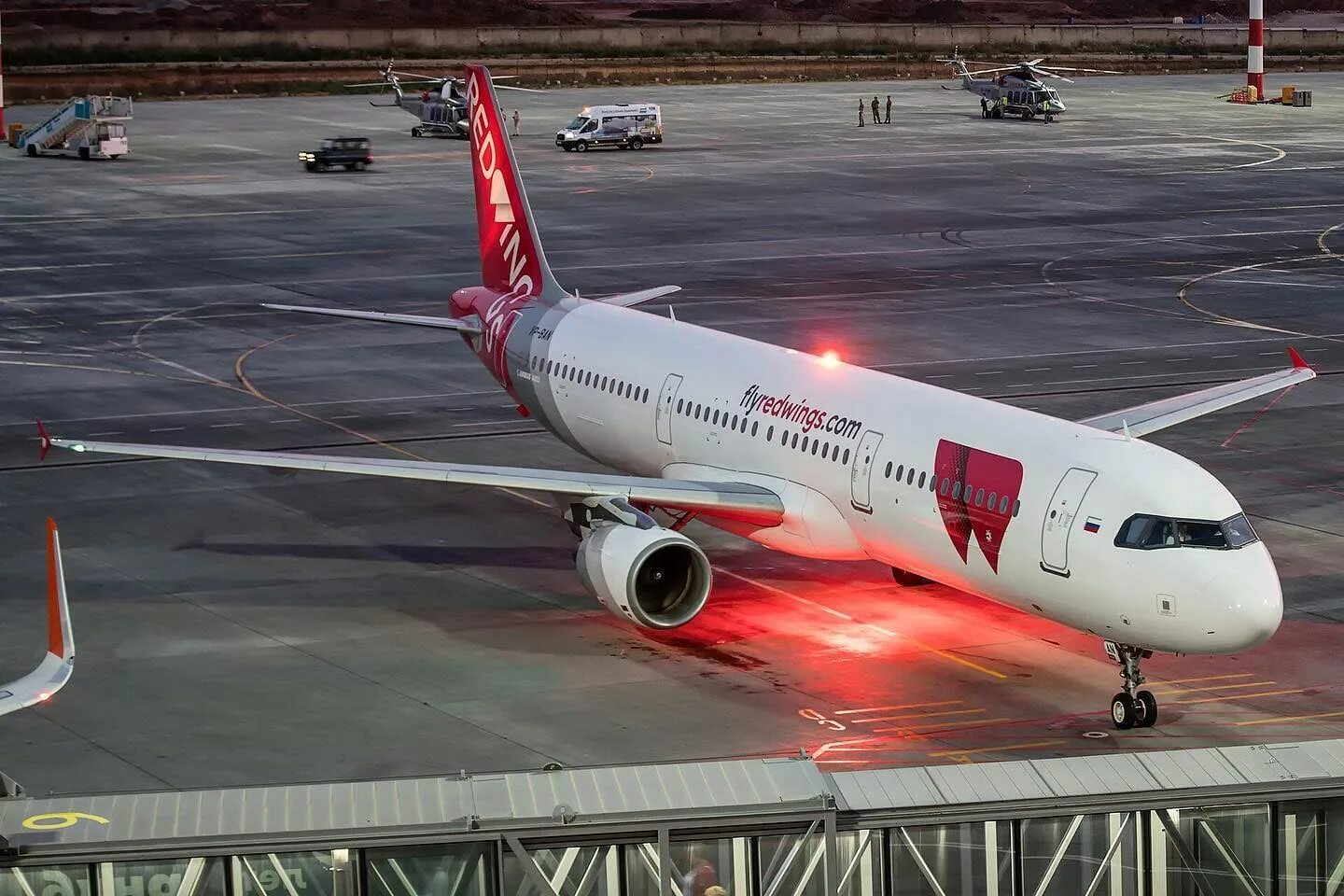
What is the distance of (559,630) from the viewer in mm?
33438

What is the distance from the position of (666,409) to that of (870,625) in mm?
6371

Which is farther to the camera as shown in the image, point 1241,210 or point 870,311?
point 1241,210

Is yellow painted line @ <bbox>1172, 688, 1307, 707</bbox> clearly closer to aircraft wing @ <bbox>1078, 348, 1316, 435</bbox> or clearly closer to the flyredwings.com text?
aircraft wing @ <bbox>1078, 348, 1316, 435</bbox>

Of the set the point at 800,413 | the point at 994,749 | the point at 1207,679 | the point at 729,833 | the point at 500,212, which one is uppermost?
the point at 500,212

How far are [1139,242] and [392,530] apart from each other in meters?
48.2

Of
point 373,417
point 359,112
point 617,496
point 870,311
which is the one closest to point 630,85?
point 359,112

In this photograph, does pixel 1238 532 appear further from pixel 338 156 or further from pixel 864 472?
pixel 338 156

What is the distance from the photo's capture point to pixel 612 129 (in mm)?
120625

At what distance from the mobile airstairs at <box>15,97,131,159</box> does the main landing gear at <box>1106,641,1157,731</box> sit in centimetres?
9334

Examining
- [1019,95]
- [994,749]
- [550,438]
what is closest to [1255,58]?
[1019,95]

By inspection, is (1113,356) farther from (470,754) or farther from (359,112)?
(359,112)

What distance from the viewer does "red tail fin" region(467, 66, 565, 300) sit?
142ft

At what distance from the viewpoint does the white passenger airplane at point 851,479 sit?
1095 inches

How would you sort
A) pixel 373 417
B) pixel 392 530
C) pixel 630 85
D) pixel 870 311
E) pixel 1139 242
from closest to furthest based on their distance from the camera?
pixel 392 530 → pixel 373 417 → pixel 870 311 → pixel 1139 242 → pixel 630 85
